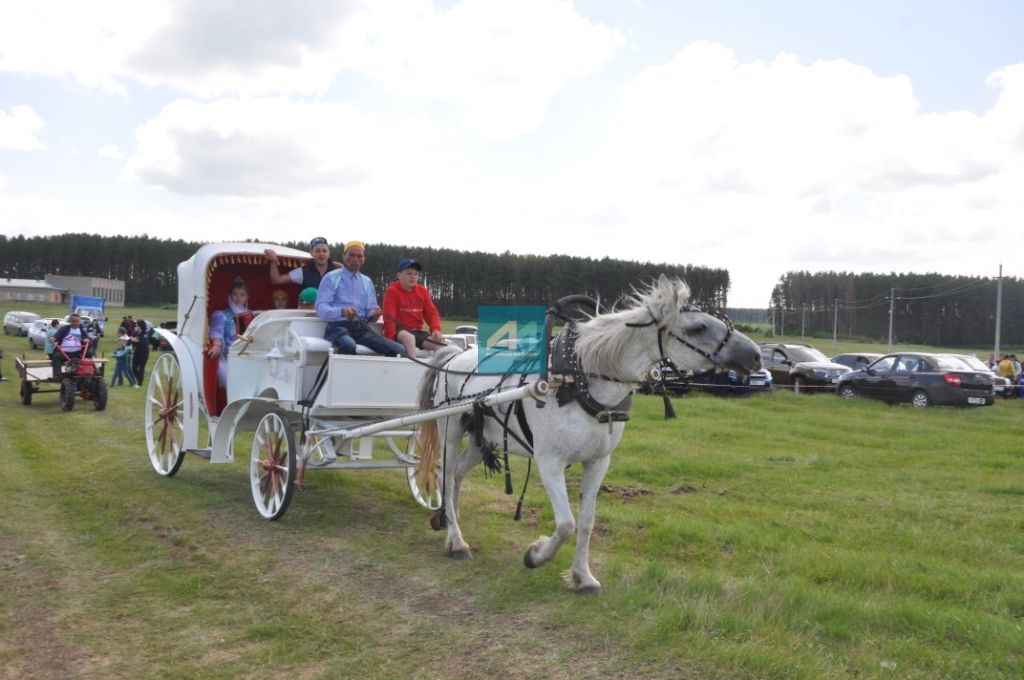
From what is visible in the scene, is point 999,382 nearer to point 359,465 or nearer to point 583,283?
point 359,465

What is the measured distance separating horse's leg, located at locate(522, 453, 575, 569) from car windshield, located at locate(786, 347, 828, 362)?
940 inches

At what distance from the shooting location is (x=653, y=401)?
2098 centimetres

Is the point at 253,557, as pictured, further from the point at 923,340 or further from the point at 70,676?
the point at 923,340

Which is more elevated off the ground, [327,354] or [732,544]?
[327,354]

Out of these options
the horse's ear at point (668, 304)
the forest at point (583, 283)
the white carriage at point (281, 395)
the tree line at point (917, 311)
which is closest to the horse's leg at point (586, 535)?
the white carriage at point (281, 395)

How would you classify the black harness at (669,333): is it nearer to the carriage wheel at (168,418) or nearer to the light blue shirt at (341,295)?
the light blue shirt at (341,295)

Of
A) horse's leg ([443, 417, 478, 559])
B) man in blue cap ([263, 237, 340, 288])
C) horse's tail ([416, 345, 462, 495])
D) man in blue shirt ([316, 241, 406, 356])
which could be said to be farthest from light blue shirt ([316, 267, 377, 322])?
horse's leg ([443, 417, 478, 559])

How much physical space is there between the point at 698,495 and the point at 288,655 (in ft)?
18.9

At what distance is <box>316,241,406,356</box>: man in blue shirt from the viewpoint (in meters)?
7.30

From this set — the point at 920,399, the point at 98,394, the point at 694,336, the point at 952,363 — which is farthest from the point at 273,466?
the point at 952,363

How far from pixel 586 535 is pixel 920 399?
18.2 m

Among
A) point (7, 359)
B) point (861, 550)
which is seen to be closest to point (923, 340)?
point (7, 359)

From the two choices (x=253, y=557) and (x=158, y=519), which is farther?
(x=158, y=519)

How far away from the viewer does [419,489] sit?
26.8 feet
